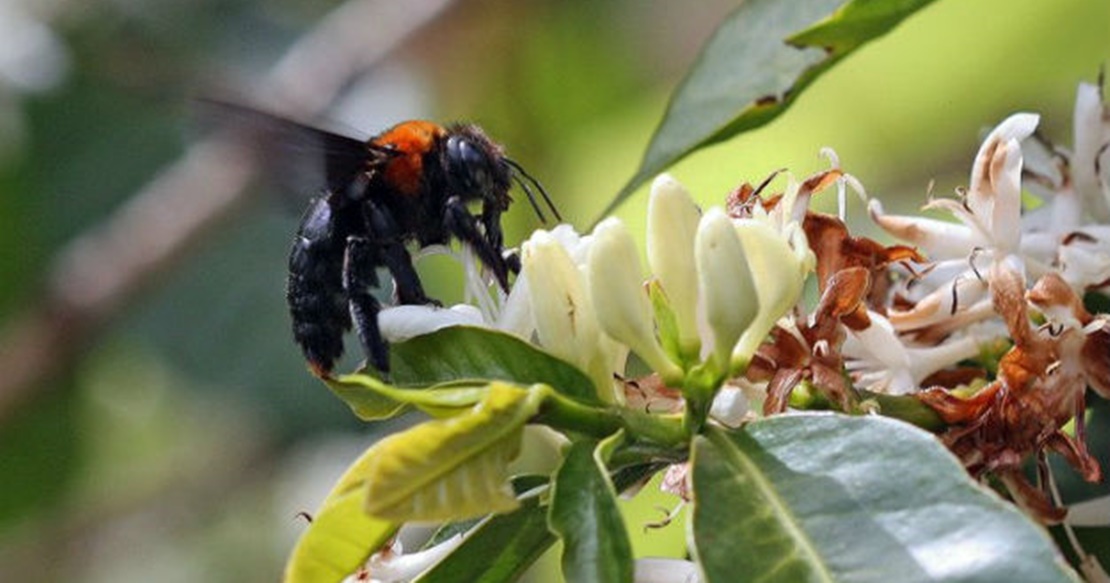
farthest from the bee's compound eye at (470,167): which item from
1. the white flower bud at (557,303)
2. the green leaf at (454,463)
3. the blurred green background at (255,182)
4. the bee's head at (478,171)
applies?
the blurred green background at (255,182)

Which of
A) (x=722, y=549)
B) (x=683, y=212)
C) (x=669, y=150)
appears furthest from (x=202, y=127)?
(x=722, y=549)

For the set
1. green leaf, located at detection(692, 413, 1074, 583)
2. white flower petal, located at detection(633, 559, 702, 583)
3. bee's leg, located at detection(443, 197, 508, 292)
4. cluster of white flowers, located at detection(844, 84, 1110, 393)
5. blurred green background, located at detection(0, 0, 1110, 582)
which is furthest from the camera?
blurred green background, located at detection(0, 0, 1110, 582)

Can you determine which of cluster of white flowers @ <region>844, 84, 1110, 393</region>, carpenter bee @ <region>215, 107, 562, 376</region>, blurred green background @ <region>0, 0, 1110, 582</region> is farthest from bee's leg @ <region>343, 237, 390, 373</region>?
blurred green background @ <region>0, 0, 1110, 582</region>

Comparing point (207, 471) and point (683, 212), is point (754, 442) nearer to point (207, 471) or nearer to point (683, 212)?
point (683, 212)

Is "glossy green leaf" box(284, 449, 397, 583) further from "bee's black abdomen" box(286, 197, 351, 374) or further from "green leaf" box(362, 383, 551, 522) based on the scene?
"bee's black abdomen" box(286, 197, 351, 374)

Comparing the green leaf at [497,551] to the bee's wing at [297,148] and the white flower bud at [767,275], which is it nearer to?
the white flower bud at [767,275]

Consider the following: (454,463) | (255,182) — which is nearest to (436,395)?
(454,463)
